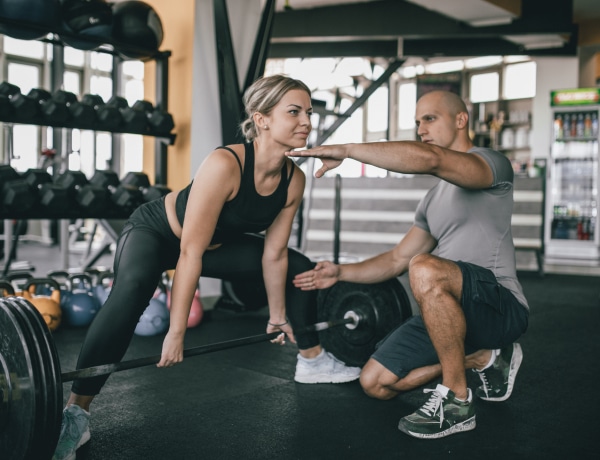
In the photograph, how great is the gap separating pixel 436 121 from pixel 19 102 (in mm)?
2021

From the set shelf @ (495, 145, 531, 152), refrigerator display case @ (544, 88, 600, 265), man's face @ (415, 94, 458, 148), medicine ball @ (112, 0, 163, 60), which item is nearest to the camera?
man's face @ (415, 94, 458, 148)

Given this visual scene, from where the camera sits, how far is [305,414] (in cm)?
182

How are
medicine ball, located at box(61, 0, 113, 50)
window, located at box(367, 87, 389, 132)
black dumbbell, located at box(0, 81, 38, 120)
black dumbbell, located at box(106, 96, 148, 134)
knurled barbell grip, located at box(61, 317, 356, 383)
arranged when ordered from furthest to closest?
window, located at box(367, 87, 389, 132)
black dumbbell, located at box(106, 96, 148, 134)
medicine ball, located at box(61, 0, 113, 50)
black dumbbell, located at box(0, 81, 38, 120)
knurled barbell grip, located at box(61, 317, 356, 383)

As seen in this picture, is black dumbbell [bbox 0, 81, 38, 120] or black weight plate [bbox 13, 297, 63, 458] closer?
black weight plate [bbox 13, 297, 63, 458]

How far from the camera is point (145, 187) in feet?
10.7

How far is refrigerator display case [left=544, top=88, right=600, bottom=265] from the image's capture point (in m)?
6.61

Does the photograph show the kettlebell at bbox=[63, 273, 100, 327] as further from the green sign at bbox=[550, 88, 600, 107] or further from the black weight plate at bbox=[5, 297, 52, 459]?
the green sign at bbox=[550, 88, 600, 107]

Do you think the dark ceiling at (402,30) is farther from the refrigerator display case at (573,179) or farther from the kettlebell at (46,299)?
the kettlebell at (46,299)

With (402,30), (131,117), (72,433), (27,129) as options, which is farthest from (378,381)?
(27,129)

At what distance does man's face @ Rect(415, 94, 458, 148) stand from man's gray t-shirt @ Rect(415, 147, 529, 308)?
100 mm

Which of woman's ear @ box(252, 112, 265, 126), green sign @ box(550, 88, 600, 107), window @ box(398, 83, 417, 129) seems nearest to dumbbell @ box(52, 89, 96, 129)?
woman's ear @ box(252, 112, 265, 126)

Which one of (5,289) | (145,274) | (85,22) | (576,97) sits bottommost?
(5,289)

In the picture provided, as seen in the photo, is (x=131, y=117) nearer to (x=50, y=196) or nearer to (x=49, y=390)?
(x=50, y=196)

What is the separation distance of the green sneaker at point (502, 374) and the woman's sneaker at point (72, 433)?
1242mm
